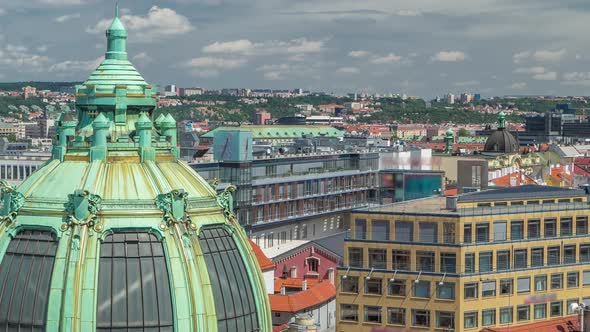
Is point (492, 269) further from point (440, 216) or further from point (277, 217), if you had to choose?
point (277, 217)

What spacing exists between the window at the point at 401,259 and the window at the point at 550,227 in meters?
10.0

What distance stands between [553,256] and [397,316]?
1176 centimetres

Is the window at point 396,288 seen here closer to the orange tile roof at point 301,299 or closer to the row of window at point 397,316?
the row of window at point 397,316

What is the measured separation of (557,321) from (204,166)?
59038mm

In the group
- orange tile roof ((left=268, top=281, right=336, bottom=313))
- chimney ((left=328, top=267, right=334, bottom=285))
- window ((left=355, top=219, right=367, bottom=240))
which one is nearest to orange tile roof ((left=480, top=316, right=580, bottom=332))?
window ((left=355, top=219, right=367, bottom=240))

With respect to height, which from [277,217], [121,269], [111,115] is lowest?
[277,217]

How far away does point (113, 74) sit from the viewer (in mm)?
26453

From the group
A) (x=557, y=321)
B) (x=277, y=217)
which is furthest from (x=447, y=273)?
(x=277, y=217)

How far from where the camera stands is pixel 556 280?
8312 centimetres

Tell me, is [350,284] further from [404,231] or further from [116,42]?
[116,42]

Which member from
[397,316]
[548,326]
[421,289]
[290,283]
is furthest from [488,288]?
[290,283]

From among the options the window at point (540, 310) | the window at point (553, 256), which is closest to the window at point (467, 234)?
the window at point (553, 256)

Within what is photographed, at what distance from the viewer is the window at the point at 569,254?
83.9 meters

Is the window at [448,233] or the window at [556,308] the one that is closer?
the window at [448,233]
